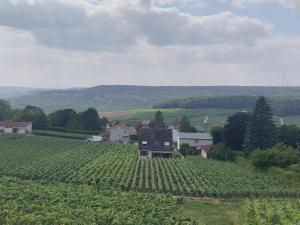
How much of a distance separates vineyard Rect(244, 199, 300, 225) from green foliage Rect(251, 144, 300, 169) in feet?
51.5

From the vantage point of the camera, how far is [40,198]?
35.3 m

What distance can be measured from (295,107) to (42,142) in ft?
360

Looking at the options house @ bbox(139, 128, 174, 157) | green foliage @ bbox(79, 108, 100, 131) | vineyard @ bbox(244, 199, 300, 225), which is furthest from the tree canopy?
vineyard @ bbox(244, 199, 300, 225)

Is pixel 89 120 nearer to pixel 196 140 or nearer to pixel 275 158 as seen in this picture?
pixel 196 140

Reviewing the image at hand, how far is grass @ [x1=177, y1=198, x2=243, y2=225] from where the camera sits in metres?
33.3

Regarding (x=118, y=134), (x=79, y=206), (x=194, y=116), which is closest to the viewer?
(x=79, y=206)

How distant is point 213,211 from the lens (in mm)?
36094

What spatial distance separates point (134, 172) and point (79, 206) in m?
18.6

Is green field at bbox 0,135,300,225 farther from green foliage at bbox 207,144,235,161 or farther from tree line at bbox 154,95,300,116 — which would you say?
tree line at bbox 154,95,300,116

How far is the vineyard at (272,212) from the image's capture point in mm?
31672

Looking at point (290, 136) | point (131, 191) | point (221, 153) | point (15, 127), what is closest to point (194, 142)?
point (221, 153)

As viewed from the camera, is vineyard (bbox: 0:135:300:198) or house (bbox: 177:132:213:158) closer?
vineyard (bbox: 0:135:300:198)

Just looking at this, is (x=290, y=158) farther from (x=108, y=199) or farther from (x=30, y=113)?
(x=30, y=113)

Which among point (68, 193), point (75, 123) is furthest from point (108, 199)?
point (75, 123)
